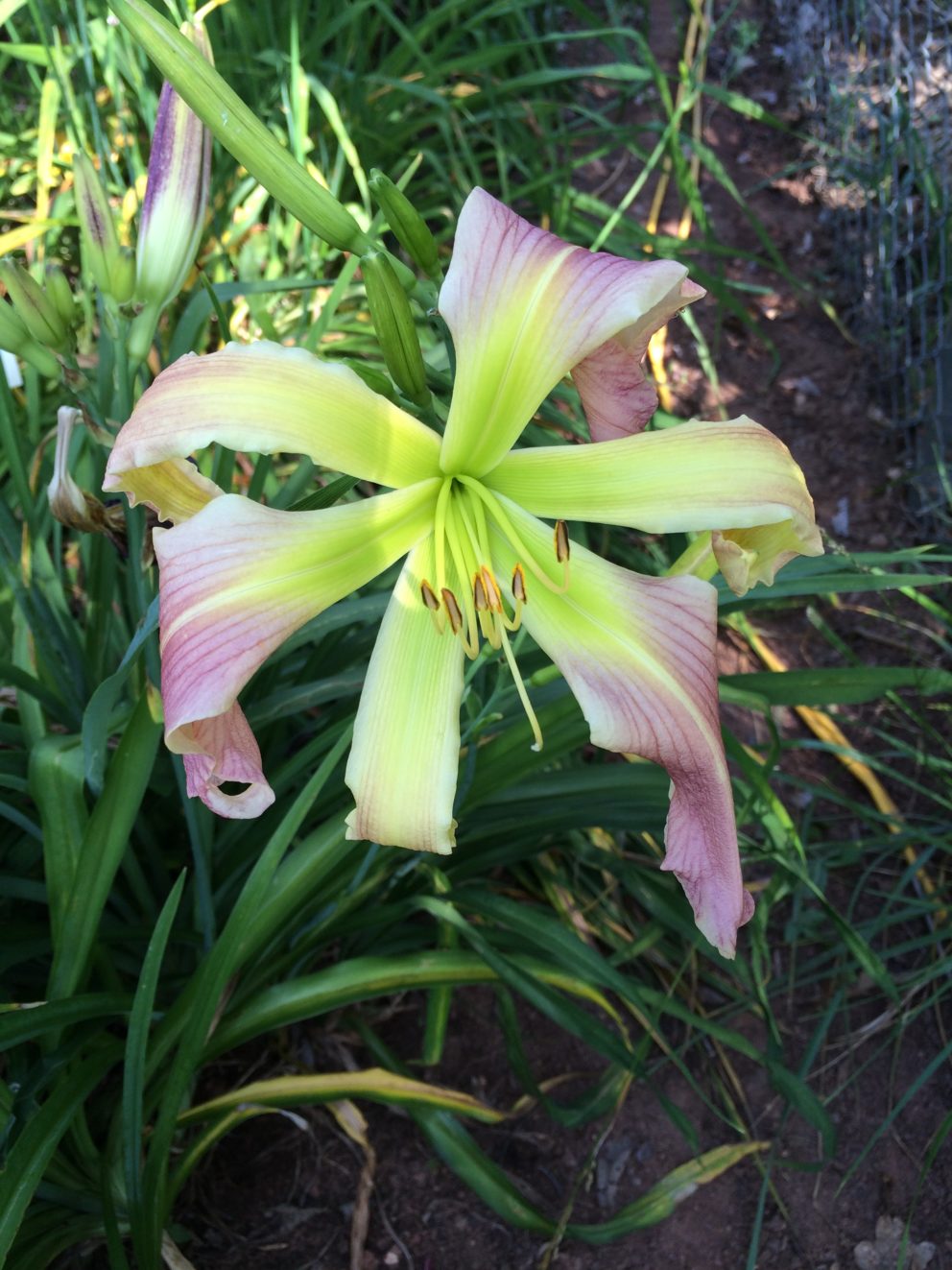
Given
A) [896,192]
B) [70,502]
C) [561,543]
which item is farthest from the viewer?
[896,192]

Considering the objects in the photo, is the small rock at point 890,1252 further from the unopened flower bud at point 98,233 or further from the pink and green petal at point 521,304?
the unopened flower bud at point 98,233

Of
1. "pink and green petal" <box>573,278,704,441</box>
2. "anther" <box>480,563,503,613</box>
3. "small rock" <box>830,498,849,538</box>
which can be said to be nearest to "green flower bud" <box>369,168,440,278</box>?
"pink and green petal" <box>573,278,704,441</box>

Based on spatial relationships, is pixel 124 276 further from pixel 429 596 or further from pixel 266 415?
pixel 429 596

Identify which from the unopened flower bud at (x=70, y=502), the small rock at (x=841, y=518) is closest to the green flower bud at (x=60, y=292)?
the unopened flower bud at (x=70, y=502)

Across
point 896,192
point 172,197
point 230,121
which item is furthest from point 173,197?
point 896,192

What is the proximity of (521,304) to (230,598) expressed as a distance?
0.37 meters

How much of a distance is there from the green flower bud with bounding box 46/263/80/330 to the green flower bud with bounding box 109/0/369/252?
11.4 inches

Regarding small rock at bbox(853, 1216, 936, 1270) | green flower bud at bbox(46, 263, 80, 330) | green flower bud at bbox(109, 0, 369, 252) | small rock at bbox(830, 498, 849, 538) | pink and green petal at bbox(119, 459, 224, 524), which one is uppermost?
green flower bud at bbox(109, 0, 369, 252)

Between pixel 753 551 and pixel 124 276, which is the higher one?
pixel 124 276

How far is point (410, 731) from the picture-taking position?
3.37 ft

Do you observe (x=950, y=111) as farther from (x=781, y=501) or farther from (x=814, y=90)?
(x=781, y=501)

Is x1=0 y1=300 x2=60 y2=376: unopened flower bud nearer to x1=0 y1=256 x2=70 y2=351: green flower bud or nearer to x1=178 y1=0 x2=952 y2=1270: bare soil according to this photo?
x1=0 y1=256 x2=70 y2=351: green flower bud

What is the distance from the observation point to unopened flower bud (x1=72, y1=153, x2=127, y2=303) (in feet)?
3.82

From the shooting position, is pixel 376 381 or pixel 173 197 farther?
pixel 173 197
